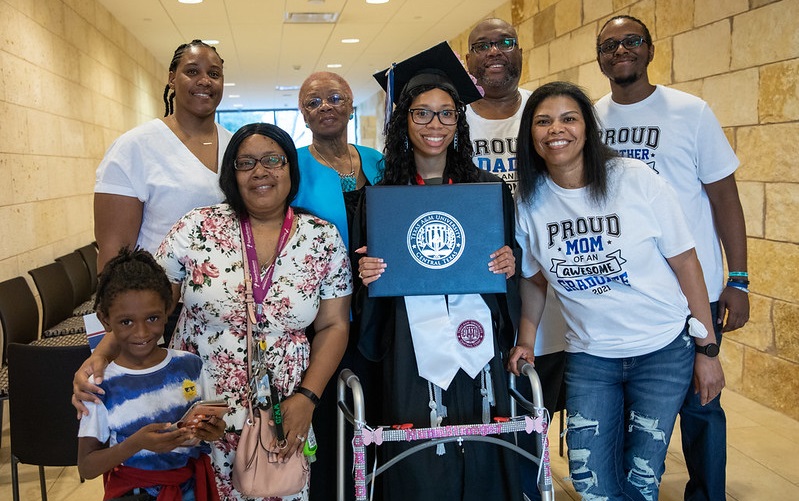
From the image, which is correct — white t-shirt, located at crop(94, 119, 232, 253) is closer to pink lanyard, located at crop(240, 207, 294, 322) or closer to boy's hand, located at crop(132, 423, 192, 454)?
pink lanyard, located at crop(240, 207, 294, 322)

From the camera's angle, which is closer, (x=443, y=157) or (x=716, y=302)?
(x=443, y=157)

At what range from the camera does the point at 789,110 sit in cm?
378

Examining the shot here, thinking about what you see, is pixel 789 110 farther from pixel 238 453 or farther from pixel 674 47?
pixel 238 453

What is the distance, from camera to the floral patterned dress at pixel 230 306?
73.8 inches

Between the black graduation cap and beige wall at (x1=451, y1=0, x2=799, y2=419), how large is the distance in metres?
2.54

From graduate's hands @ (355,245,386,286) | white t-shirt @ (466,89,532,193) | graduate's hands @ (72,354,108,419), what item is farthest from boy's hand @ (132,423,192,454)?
white t-shirt @ (466,89,532,193)

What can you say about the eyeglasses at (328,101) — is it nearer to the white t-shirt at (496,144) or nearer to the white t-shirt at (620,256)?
the white t-shirt at (496,144)

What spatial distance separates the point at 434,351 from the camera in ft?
6.37

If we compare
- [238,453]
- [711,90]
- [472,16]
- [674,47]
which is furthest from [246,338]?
[472,16]

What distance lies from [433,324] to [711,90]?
3.32m

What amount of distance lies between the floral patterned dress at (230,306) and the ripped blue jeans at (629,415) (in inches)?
33.1

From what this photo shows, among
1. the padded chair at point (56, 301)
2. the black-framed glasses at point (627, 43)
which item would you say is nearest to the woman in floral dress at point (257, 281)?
the black-framed glasses at point (627, 43)

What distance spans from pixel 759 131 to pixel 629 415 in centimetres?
266

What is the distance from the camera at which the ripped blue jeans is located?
6.74 ft
